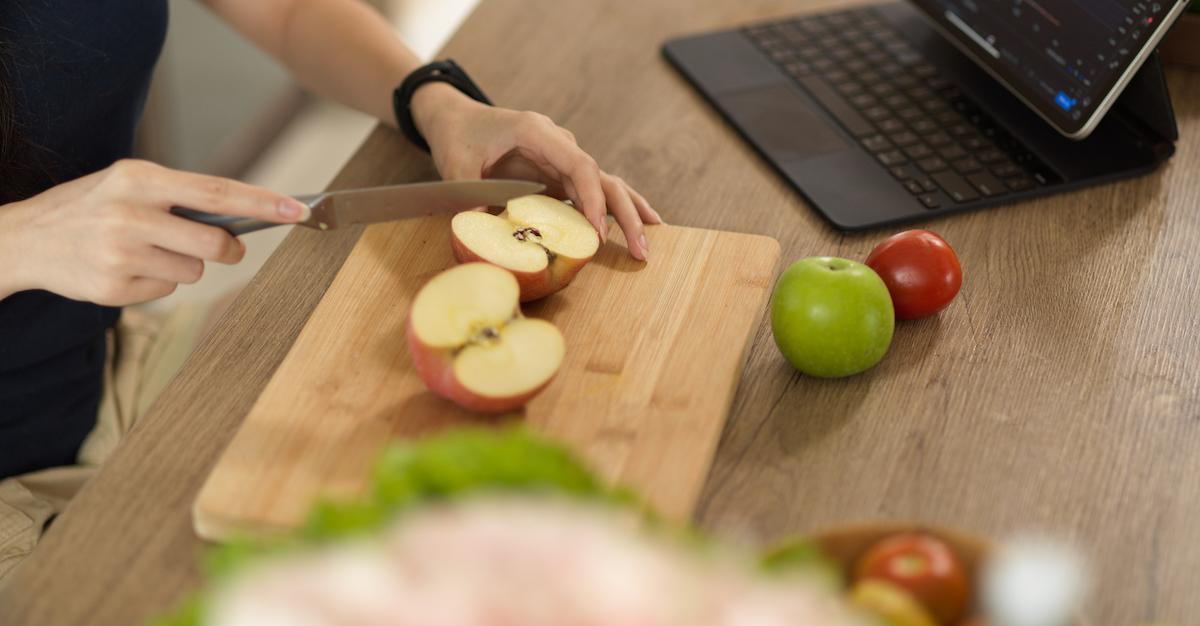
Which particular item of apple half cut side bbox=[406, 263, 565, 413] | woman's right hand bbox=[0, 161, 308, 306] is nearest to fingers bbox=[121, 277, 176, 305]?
woman's right hand bbox=[0, 161, 308, 306]

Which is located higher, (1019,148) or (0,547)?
(1019,148)

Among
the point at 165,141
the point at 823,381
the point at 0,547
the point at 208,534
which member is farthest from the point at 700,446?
the point at 165,141

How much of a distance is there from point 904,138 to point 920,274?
0.31m

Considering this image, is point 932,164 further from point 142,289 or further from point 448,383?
point 142,289

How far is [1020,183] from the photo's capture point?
119 cm

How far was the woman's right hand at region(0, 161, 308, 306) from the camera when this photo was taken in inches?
34.8

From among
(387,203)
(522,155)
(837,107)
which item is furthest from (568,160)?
(837,107)

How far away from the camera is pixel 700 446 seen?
0.85 m

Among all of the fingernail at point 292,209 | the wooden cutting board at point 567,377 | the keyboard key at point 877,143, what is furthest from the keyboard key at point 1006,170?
the fingernail at point 292,209

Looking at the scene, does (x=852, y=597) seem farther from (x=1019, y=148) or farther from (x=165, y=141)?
(x=165, y=141)

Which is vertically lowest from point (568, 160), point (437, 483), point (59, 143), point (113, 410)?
point (113, 410)

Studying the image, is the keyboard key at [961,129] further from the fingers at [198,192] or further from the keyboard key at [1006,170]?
the fingers at [198,192]

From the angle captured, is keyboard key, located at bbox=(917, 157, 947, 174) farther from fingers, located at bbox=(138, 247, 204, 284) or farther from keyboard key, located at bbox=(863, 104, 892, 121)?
fingers, located at bbox=(138, 247, 204, 284)

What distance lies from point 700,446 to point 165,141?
202 cm
